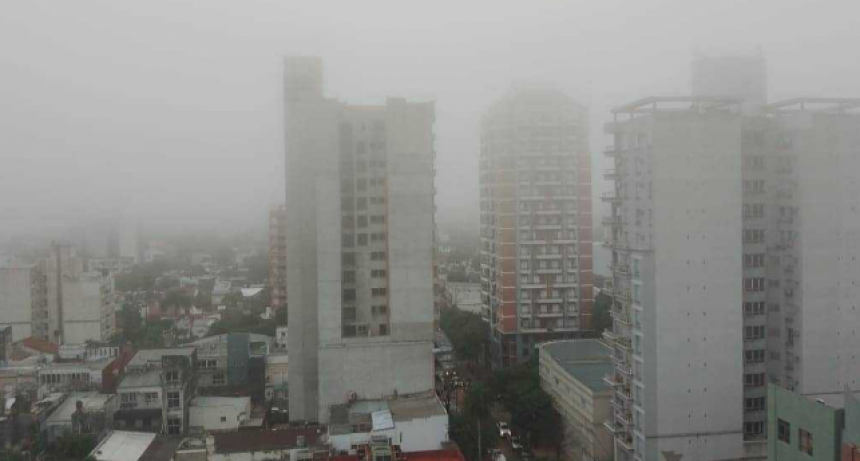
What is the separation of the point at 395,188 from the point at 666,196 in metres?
5.35

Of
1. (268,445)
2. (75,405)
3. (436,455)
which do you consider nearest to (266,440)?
(268,445)

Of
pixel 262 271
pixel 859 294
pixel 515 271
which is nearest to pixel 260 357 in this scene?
pixel 515 271

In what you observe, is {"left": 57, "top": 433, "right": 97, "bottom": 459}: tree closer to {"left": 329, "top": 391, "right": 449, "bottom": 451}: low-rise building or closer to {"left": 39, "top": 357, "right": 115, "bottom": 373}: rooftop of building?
{"left": 329, "top": 391, "right": 449, "bottom": 451}: low-rise building

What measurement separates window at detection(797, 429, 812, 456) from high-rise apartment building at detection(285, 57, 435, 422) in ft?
23.4

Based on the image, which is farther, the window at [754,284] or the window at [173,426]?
the window at [173,426]

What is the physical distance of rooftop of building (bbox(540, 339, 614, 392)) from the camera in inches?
578

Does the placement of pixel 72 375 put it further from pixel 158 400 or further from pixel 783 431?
pixel 783 431

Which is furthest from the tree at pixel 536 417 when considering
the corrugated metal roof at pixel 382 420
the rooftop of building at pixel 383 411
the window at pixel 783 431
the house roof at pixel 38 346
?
the house roof at pixel 38 346

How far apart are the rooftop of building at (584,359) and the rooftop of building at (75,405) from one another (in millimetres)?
8634

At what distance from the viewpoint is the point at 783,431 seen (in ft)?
29.0

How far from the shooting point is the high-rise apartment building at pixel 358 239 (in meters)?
14.1

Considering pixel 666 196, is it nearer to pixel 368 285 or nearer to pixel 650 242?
pixel 650 242

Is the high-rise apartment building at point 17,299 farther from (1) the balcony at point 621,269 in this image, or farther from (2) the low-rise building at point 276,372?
(1) the balcony at point 621,269

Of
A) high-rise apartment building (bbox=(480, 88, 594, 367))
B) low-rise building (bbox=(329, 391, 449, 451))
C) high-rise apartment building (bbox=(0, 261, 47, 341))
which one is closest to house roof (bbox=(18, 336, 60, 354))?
high-rise apartment building (bbox=(0, 261, 47, 341))
